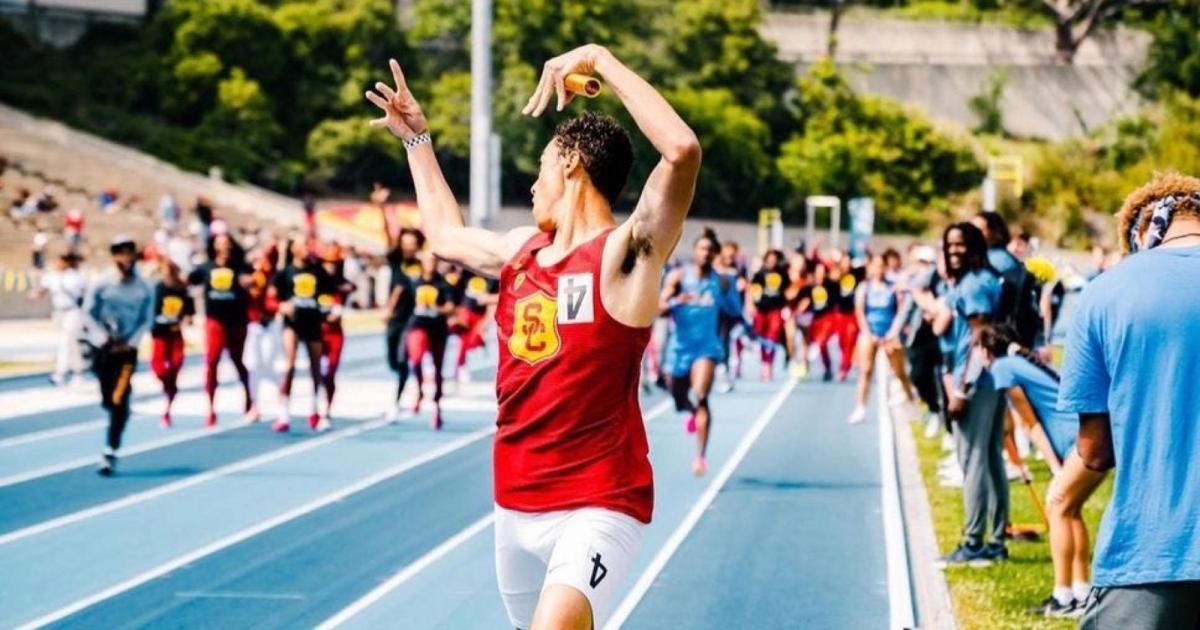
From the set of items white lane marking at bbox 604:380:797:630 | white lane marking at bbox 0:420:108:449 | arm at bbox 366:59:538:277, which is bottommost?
white lane marking at bbox 604:380:797:630

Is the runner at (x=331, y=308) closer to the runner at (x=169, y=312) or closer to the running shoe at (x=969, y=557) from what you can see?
the runner at (x=169, y=312)

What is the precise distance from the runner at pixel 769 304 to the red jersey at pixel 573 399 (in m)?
22.8

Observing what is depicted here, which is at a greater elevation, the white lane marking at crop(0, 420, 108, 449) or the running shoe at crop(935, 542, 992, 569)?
the running shoe at crop(935, 542, 992, 569)

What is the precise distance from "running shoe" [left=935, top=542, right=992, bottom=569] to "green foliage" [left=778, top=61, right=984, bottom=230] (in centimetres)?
6895

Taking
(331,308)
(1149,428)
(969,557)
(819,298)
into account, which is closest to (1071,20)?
(819,298)

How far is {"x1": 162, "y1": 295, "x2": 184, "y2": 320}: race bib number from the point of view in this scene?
1761 centimetres

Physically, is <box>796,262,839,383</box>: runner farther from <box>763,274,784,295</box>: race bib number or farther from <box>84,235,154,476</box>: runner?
<box>84,235,154,476</box>: runner

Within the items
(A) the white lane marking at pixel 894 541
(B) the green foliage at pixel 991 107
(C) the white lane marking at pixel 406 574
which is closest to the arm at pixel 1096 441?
(A) the white lane marking at pixel 894 541

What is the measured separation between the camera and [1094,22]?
96.4 metres

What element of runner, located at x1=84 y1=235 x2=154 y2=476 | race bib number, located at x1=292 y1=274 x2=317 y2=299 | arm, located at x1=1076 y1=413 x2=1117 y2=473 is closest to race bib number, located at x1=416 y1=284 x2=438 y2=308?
race bib number, located at x1=292 y1=274 x2=317 y2=299

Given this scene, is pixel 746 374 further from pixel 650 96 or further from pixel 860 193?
pixel 860 193

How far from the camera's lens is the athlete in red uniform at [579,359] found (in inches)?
193

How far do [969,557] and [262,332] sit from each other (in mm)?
10771

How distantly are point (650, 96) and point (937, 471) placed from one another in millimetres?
11299
